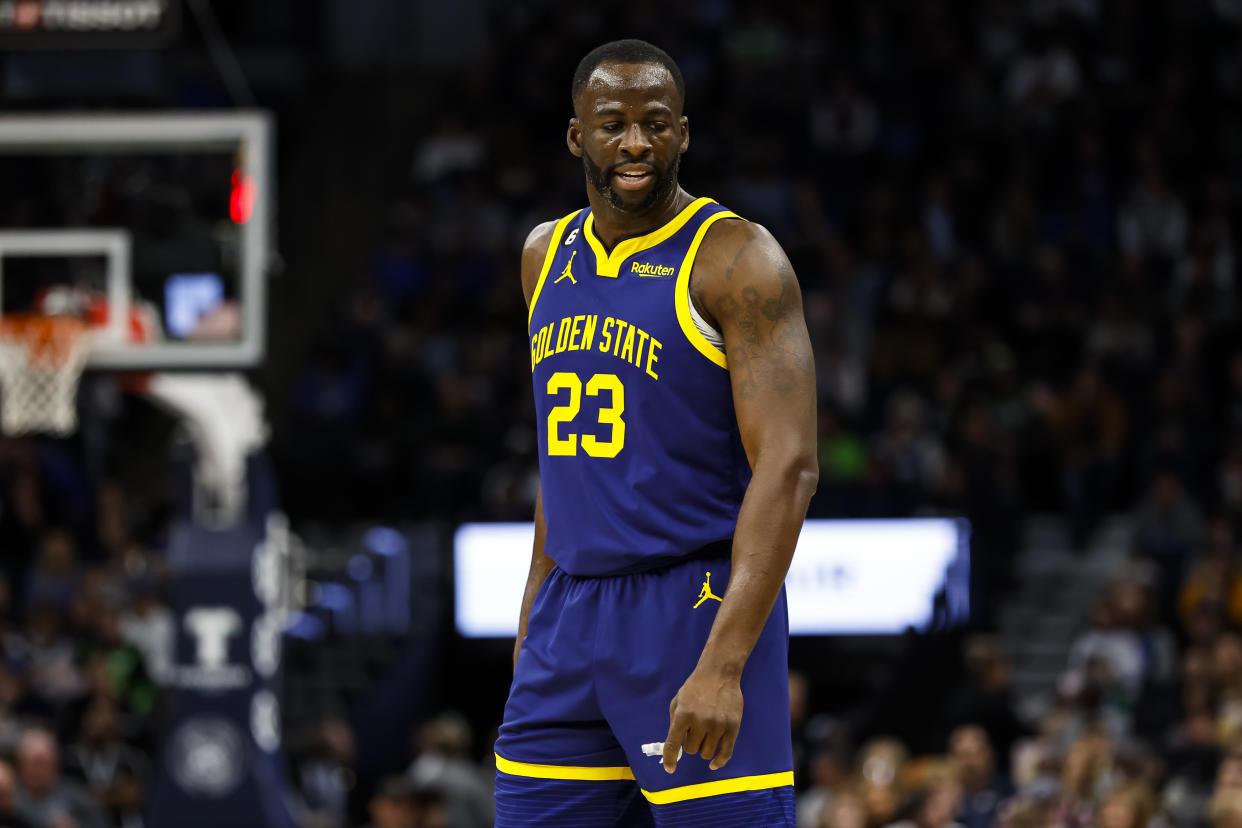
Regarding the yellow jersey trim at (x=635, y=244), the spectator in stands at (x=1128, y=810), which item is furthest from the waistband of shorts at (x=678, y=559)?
the spectator in stands at (x=1128, y=810)

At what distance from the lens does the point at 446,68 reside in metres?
22.0

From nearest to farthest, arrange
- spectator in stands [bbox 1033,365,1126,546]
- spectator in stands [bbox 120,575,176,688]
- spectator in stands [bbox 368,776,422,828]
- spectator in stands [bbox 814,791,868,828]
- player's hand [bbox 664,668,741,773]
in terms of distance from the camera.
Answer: player's hand [bbox 664,668,741,773] → spectator in stands [bbox 814,791,868,828] → spectator in stands [bbox 368,776,422,828] → spectator in stands [bbox 120,575,176,688] → spectator in stands [bbox 1033,365,1126,546]

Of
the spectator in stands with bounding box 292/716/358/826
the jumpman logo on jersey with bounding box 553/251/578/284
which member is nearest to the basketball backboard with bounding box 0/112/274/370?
the spectator in stands with bounding box 292/716/358/826

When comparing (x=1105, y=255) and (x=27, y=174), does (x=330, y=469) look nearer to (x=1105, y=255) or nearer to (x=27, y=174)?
(x=27, y=174)

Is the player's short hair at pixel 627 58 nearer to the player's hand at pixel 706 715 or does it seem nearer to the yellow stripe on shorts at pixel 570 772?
the player's hand at pixel 706 715

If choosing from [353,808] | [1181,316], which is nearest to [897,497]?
[1181,316]

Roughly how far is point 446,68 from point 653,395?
18799mm

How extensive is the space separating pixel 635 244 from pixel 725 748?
41.5 inches

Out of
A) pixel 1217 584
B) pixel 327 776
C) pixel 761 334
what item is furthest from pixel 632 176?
pixel 1217 584

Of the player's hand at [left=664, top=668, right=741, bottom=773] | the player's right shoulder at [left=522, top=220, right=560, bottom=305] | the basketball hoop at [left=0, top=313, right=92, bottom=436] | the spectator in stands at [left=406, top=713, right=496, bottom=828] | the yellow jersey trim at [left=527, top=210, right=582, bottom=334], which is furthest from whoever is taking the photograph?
the spectator in stands at [left=406, top=713, right=496, bottom=828]

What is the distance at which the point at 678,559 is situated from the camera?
12.4ft

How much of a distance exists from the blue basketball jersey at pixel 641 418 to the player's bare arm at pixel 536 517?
0.19 metres

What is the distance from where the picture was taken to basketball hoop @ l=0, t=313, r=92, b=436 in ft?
36.8

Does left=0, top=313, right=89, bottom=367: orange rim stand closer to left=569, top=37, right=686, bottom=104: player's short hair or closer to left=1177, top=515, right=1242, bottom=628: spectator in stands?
left=1177, top=515, right=1242, bottom=628: spectator in stands
